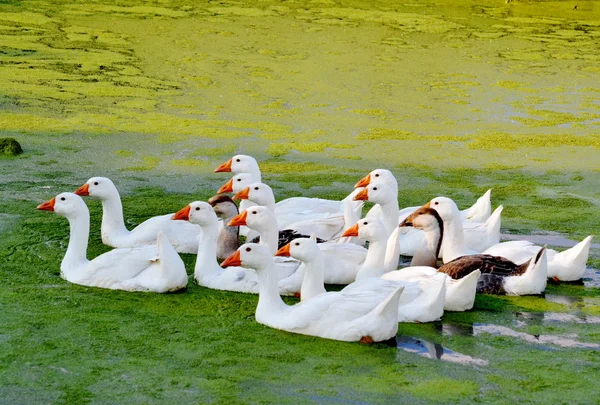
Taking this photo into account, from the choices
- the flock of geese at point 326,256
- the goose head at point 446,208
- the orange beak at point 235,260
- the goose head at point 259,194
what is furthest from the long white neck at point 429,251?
the orange beak at point 235,260

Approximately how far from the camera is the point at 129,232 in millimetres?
7457

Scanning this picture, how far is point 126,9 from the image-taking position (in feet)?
56.5

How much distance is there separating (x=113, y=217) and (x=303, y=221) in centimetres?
137

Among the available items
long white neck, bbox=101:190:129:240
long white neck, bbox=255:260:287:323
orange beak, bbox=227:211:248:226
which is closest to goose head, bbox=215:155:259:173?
long white neck, bbox=101:190:129:240

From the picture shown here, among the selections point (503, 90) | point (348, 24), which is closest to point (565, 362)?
point (503, 90)

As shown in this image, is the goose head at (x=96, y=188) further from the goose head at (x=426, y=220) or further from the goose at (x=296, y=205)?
the goose head at (x=426, y=220)

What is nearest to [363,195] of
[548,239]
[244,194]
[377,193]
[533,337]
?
[377,193]

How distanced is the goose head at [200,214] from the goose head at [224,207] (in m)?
0.39

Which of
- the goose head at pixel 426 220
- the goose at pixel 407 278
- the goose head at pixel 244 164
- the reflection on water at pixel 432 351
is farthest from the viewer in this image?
the goose head at pixel 244 164

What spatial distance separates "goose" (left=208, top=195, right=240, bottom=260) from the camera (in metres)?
7.25

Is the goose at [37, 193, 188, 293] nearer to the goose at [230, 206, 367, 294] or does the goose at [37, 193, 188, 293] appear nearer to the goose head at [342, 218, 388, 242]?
the goose at [230, 206, 367, 294]

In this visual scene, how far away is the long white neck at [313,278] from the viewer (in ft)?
19.9

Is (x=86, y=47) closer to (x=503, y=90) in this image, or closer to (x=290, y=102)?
(x=290, y=102)

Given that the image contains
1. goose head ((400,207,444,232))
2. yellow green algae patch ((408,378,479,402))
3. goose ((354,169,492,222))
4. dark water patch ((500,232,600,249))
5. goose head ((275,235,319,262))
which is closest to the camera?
yellow green algae patch ((408,378,479,402))
